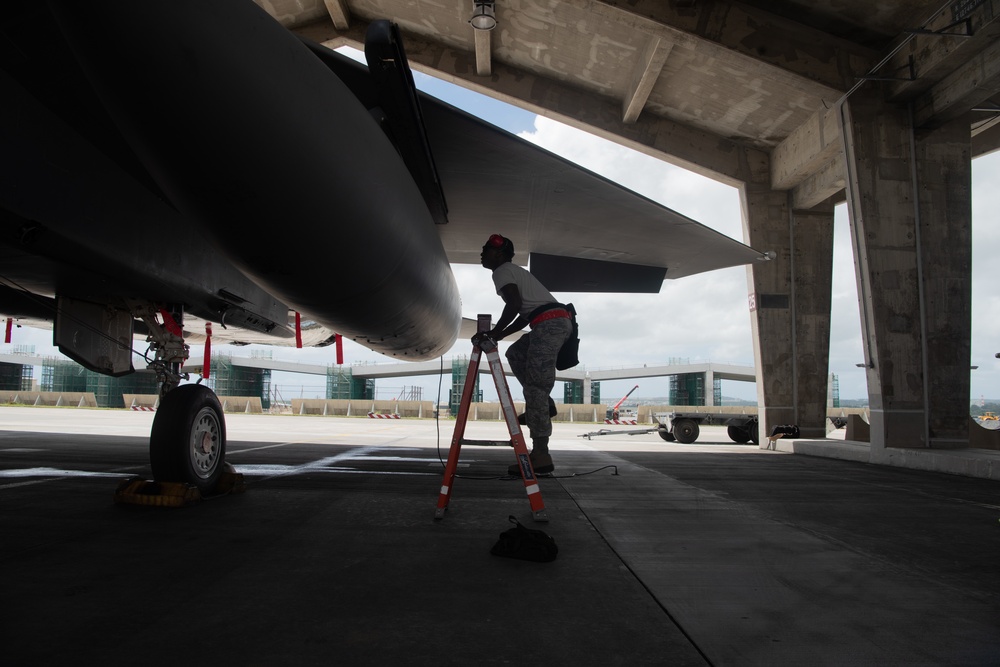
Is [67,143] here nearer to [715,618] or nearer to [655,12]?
[715,618]

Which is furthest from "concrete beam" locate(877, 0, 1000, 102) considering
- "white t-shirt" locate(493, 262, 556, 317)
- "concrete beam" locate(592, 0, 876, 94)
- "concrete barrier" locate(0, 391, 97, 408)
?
"concrete barrier" locate(0, 391, 97, 408)

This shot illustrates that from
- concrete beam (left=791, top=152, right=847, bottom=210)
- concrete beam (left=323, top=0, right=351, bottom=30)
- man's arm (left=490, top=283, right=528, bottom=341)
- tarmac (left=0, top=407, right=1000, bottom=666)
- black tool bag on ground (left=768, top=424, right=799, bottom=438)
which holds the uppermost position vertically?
concrete beam (left=323, top=0, right=351, bottom=30)

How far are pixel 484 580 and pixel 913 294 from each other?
28.1 feet

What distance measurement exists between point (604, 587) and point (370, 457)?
4924mm

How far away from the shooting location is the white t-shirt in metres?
3.70

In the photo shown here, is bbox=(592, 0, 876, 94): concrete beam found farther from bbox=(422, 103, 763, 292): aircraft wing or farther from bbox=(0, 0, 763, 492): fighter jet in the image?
bbox=(0, 0, 763, 492): fighter jet

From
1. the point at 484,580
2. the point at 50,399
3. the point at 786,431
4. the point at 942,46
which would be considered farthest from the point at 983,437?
the point at 50,399

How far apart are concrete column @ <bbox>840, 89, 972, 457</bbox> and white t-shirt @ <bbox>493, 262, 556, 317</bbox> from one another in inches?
259

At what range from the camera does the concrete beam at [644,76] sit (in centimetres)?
943

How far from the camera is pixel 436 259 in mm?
3426

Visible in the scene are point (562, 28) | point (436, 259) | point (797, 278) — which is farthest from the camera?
point (797, 278)

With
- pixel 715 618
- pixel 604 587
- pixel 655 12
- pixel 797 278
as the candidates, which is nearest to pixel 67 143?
pixel 604 587

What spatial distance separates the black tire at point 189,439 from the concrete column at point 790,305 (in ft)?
36.2

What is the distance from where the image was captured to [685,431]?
14.4 metres
